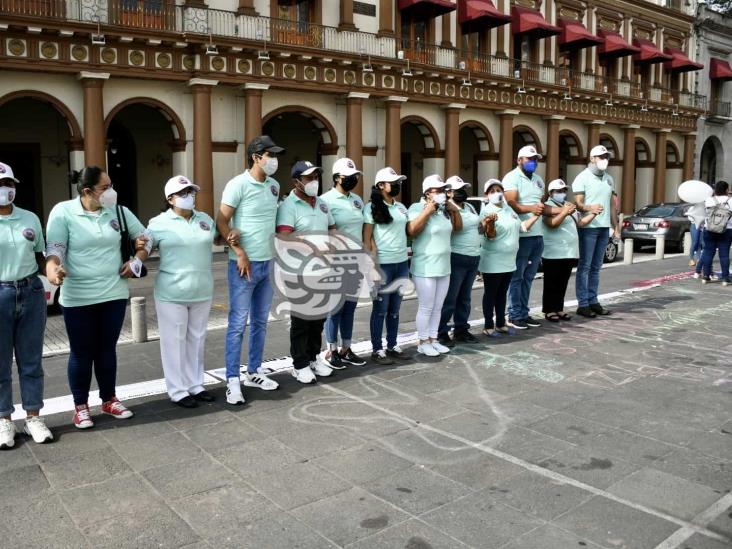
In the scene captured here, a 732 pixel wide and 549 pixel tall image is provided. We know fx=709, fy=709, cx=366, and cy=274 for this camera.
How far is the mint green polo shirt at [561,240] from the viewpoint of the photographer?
855cm

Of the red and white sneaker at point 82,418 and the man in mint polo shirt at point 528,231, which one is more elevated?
the man in mint polo shirt at point 528,231

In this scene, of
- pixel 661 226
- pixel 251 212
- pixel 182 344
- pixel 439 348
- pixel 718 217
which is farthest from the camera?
pixel 661 226

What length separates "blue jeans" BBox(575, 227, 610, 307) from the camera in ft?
29.1

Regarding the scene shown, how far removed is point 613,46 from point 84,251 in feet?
94.8

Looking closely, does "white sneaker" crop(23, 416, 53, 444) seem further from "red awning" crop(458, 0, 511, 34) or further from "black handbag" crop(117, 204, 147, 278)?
"red awning" crop(458, 0, 511, 34)

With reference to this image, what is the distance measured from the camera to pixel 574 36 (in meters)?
27.5

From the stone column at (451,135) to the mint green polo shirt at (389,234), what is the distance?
17.5 m

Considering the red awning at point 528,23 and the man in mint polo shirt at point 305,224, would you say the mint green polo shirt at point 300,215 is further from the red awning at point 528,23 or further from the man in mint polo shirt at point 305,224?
the red awning at point 528,23

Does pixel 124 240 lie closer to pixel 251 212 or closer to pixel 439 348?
pixel 251 212

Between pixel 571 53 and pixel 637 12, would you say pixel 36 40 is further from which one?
pixel 637 12

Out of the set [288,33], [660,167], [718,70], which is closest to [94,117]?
[288,33]

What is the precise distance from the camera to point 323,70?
1995cm

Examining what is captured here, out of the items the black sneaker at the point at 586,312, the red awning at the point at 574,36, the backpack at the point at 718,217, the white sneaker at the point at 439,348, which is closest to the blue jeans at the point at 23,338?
the white sneaker at the point at 439,348

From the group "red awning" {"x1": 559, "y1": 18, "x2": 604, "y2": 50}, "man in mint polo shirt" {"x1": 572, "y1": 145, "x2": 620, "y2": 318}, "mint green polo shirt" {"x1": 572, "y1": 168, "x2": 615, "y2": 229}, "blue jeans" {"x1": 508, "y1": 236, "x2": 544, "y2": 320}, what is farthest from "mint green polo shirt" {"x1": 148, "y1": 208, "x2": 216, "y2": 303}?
"red awning" {"x1": 559, "y1": 18, "x2": 604, "y2": 50}
